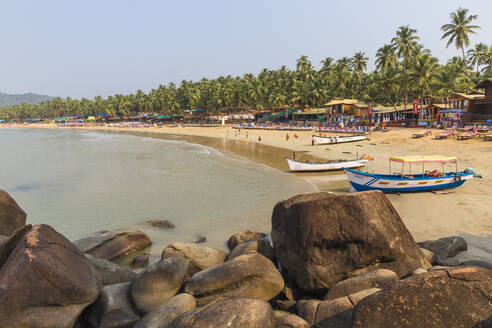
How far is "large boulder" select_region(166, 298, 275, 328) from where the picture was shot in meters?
3.92

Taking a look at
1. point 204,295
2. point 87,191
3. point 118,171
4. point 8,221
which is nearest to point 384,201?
point 204,295

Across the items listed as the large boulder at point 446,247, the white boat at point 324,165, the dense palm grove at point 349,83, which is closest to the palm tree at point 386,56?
the dense palm grove at point 349,83

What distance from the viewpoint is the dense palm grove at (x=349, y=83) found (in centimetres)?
4797

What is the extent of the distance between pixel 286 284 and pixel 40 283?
16.0 ft

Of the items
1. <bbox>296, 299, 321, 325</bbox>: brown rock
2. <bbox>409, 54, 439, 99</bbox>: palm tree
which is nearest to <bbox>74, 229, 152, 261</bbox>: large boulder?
<bbox>296, 299, 321, 325</bbox>: brown rock

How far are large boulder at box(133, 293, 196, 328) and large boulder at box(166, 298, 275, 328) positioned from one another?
814 mm

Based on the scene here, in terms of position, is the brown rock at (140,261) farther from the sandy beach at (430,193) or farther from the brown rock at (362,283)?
the sandy beach at (430,193)

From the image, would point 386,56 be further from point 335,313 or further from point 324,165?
point 335,313

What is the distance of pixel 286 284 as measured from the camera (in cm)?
674

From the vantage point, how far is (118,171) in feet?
→ 88.0

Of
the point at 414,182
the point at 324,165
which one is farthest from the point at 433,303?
the point at 324,165

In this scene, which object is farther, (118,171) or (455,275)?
(118,171)

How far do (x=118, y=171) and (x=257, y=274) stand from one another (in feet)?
79.4

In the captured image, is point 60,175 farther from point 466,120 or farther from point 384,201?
point 466,120
